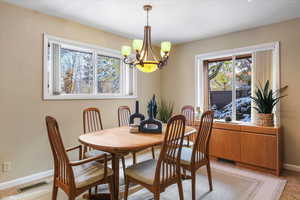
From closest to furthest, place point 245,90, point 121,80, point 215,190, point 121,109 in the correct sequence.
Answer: point 215,190, point 121,109, point 245,90, point 121,80

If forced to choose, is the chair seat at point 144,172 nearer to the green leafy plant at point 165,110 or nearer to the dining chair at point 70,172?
the dining chair at point 70,172

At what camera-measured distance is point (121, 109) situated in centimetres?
339

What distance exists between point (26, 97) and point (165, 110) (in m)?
2.95

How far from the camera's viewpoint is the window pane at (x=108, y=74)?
12.0 ft

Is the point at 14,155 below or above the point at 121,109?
below

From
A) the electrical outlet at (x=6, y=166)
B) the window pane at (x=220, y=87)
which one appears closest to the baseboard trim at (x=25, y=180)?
the electrical outlet at (x=6, y=166)

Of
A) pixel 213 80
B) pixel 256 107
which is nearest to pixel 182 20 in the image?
pixel 213 80

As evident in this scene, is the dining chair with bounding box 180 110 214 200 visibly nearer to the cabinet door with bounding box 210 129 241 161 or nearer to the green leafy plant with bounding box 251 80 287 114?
the cabinet door with bounding box 210 129 241 161

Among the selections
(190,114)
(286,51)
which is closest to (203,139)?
(190,114)

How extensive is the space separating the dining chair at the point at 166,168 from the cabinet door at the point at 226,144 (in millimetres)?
1798

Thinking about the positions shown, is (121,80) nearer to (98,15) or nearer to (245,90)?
(98,15)

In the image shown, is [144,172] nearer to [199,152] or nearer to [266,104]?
[199,152]

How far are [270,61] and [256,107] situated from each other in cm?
85

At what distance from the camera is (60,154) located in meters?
1.67
